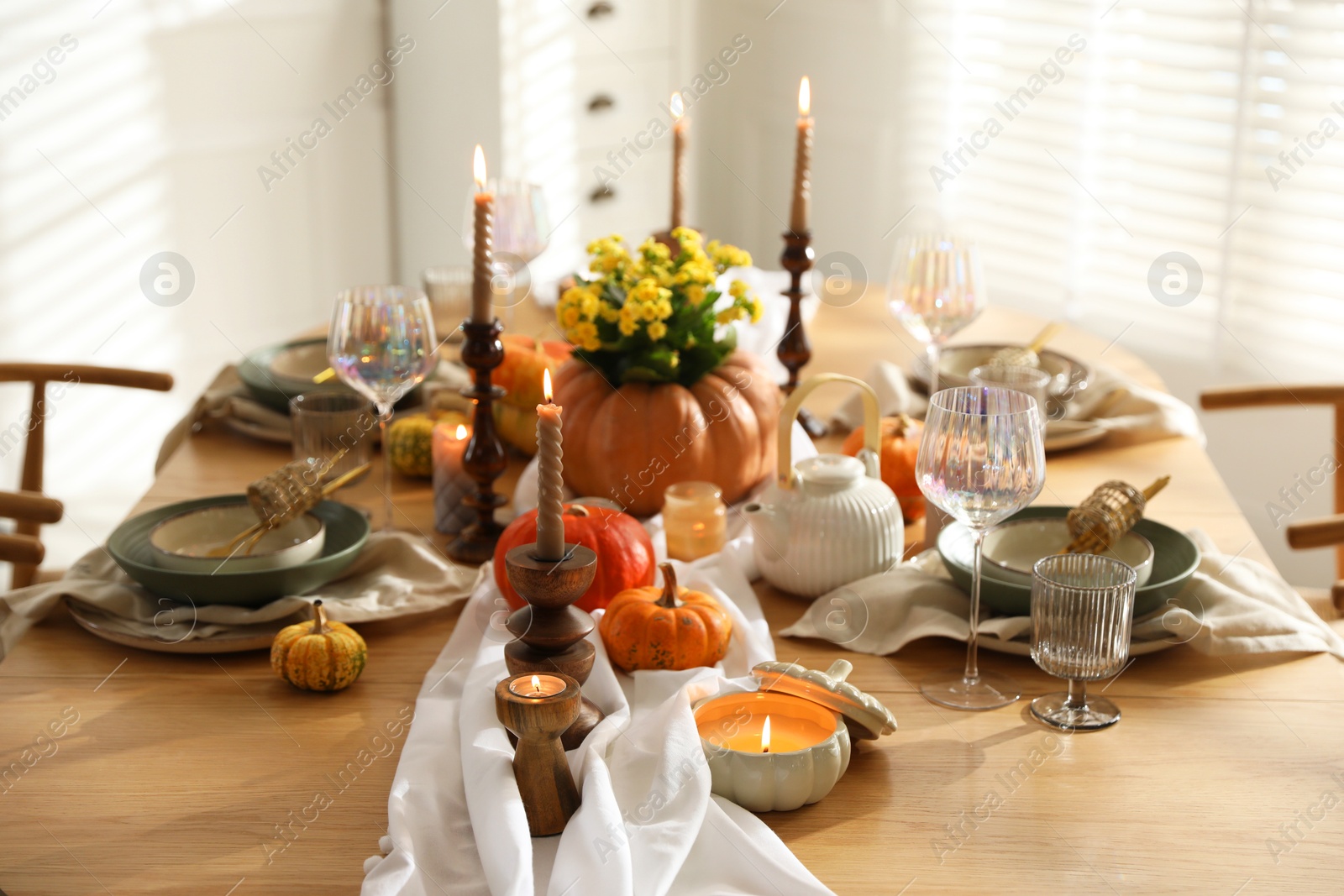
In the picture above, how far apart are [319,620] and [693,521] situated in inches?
17.7

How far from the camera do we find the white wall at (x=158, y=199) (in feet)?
9.73

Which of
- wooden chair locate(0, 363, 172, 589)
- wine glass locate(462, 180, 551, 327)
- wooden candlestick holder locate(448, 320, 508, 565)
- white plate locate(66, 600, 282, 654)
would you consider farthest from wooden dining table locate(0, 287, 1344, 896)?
wine glass locate(462, 180, 551, 327)

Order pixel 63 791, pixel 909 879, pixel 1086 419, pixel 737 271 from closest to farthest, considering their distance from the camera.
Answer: pixel 909 879, pixel 63 791, pixel 1086 419, pixel 737 271

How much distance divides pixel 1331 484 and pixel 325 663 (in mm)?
2551

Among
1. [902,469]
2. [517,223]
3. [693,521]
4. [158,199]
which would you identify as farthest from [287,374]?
[158,199]

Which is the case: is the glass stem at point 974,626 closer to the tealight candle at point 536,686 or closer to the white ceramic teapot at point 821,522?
the white ceramic teapot at point 821,522

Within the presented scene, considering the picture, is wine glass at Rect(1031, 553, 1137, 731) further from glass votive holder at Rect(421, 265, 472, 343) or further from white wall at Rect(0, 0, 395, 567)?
white wall at Rect(0, 0, 395, 567)

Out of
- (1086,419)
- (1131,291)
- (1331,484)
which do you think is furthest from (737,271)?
(1331,484)

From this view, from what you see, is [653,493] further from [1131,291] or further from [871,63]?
[871,63]

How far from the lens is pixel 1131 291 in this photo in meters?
3.33

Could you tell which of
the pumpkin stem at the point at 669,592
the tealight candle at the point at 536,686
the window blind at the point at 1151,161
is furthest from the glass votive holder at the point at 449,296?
the window blind at the point at 1151,161

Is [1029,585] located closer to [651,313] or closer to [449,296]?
[651,313]

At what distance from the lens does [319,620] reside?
3.93ft

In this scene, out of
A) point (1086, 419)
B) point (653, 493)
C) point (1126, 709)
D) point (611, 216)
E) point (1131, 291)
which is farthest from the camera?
point (611, 216)
